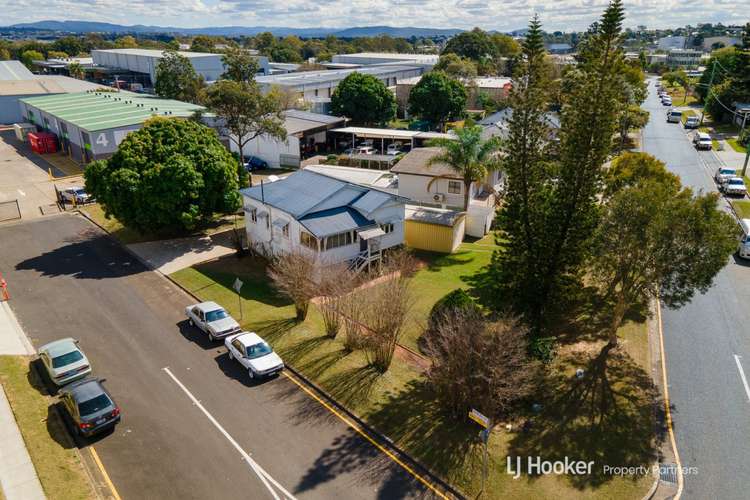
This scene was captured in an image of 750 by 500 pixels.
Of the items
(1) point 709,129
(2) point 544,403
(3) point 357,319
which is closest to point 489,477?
(2) point 544,403

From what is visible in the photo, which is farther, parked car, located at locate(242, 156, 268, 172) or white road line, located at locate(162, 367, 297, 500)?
parked car, located at locate(242, 156, 268, 172)

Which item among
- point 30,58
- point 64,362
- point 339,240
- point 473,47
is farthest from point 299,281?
point 30,58

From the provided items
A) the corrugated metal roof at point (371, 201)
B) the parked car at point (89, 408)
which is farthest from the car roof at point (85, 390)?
the corrugated metal roof at point (371, 201)

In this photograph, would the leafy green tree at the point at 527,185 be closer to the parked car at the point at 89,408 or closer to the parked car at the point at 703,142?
the parked car at the point at 89,408

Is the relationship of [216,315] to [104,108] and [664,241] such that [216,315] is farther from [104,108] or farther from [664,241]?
[104,108]

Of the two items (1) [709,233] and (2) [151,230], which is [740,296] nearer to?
(1) [709,233]

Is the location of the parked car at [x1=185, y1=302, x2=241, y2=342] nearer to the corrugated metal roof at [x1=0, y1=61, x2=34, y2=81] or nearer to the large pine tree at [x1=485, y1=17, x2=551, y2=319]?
the large pine tree at [x1=485, y1=17, x2=551, y2=319]

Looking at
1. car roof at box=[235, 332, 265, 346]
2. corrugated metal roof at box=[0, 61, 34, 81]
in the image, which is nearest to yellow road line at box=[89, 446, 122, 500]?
car roof at box=[235, 332, 265, 346]
